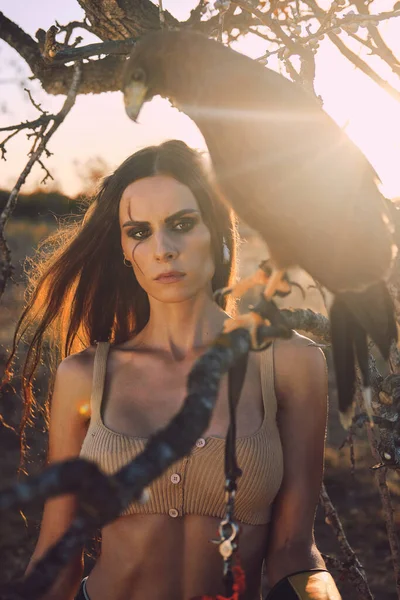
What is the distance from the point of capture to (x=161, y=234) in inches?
78.8

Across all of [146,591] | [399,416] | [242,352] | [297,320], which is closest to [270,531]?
[146,591]

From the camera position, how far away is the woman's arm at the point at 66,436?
2.07m

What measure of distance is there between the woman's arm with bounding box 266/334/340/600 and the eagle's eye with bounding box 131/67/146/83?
3.15 ft

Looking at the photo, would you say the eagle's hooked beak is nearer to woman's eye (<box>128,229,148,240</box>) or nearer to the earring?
woman's eye (<box>128,229,148,240</box>)

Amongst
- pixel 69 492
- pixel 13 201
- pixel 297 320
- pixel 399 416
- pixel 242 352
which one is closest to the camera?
pixel 69 492

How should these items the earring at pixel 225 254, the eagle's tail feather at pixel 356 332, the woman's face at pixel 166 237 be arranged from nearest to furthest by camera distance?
the eagle's tail feather at pixel 356 332
the woman's face at pixel 166 237
the earring at pixel 225 254

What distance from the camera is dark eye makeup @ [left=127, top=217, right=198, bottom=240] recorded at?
6.69 feet

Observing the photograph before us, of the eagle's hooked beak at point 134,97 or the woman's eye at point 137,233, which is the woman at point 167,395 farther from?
the eagle's hooked beak at point 134,97

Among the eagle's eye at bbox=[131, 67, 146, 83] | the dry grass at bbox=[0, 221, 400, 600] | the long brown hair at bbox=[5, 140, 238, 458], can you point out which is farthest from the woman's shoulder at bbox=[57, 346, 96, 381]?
the dry grass at bbox=[0, 221, 400, 600]

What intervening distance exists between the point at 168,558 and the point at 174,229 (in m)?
0.99

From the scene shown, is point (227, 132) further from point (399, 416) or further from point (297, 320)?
point (399, 416)

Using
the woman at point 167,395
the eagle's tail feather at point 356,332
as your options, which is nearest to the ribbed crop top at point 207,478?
the woman at point 167,395

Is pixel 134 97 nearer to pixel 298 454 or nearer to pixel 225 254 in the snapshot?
pixel 225 254

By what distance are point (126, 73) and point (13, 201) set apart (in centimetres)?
61
